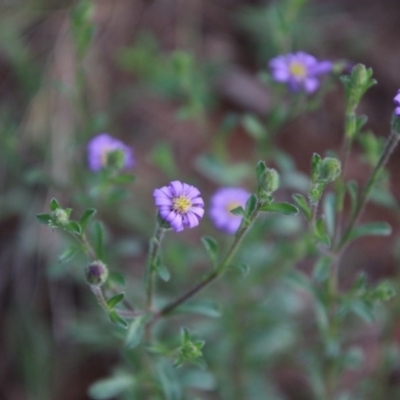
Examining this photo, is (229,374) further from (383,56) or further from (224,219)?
(383,56)

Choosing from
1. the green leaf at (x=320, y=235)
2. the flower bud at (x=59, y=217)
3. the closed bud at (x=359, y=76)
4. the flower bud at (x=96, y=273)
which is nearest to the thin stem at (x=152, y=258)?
the flower bud at (x=96, y=273)

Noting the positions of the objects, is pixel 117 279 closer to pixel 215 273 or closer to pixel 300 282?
pixel 215 273

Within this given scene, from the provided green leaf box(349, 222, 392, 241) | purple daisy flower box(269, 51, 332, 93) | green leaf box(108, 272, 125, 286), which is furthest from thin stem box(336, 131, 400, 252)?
green leaf box(108, 272, 125, 286)

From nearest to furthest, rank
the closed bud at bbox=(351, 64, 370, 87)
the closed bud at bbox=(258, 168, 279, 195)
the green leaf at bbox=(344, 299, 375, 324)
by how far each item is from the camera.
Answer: the closed bud at bbox=(258, 168, 279, 195) → the closed bud at bbox=(351, 64, 370, 87) → the green leaf at bbox=(344, 299, 375, 324)

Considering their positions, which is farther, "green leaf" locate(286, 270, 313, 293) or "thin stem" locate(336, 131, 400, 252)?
"green leaf" locate(286, 270, 313, 293)

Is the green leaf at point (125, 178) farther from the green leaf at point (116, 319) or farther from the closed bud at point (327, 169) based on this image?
the closed bud at point (327, 169)

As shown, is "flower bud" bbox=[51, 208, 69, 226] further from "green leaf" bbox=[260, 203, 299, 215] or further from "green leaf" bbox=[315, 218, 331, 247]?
"green leaf" bbox=[315, 218, 331, 247]

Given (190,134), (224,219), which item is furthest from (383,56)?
(224,219)
